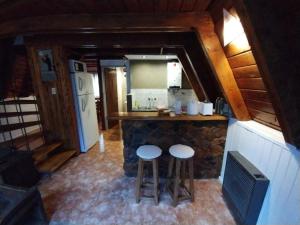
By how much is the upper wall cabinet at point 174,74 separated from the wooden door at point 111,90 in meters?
1.91

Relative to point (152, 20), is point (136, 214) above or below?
below

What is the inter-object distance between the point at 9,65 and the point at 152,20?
10.5ft

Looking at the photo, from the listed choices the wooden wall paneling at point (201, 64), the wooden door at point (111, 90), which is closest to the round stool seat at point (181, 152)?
the wooden wall paneling at point (201, 64)

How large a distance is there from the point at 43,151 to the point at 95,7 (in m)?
2.58

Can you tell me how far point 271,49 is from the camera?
1022 mm

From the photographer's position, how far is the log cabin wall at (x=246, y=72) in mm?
1419

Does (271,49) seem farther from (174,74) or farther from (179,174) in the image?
(174,74)

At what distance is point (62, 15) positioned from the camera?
1.83 meters

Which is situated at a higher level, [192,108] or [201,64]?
[201,64]

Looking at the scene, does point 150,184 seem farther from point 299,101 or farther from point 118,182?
point 299,101

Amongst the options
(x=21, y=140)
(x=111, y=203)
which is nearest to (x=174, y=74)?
(x=111, y=203)

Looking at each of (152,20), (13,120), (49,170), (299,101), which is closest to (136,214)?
(49,170)

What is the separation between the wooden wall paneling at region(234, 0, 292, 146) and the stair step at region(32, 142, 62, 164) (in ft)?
10.9

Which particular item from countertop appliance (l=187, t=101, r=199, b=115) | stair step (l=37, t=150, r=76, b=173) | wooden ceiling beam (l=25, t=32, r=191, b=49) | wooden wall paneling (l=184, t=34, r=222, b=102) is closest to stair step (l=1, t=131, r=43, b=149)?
stair step (l=37, t=150, r=76, b=173)
